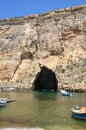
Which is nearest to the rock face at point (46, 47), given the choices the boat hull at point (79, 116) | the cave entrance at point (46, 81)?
the cave entrance at point (46, 81)

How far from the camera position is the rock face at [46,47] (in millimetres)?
82875

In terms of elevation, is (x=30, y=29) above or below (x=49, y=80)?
above

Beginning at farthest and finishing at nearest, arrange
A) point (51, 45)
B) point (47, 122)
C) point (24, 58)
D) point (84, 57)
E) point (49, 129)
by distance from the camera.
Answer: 1. point (24, 58)
2. point (51, 45)
3. point (84, 57)
4. point (47, 122)
5. point (49, 129)

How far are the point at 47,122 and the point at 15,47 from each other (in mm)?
62012

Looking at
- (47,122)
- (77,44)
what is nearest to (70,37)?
(77,44)

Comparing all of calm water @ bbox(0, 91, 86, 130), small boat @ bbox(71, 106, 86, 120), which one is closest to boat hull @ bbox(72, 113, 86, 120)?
small boat @ bbox(71, 106, 86, 120)

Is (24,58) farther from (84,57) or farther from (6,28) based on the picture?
(84,57)

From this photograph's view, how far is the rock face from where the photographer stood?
272ft

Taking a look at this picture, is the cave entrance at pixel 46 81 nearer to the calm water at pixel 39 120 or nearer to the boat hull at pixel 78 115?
the calm water at pixel 39 120

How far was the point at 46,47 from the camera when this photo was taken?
89125 mm

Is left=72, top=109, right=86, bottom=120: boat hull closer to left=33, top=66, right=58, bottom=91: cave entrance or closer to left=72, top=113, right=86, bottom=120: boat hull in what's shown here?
left=72, top=113, right=86, bottom=120: boat hull

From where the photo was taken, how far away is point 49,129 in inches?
1234

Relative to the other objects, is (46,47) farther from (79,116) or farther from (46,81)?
(79,116)

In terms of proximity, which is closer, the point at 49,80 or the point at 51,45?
the point at 51,45
